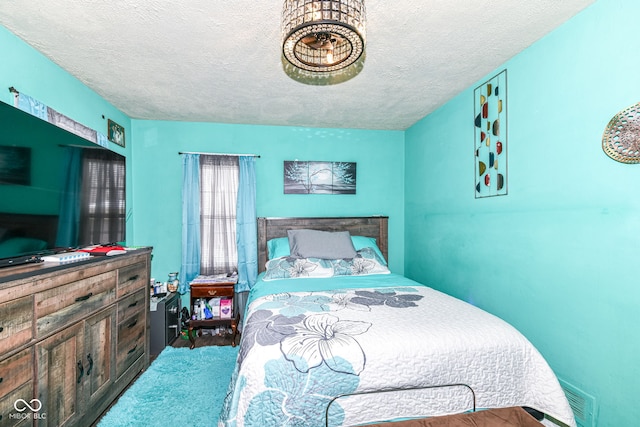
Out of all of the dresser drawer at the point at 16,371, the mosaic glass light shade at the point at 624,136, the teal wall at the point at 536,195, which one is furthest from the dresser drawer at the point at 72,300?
the mosaic glass light shade at the point at 624,136

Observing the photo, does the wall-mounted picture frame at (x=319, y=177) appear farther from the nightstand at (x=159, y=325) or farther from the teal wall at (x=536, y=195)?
the nightstand at (x=159, y=325)

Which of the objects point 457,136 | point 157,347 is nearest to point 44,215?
point 157,347

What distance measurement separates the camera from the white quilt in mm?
1355

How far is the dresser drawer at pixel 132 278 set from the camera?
2.24 m

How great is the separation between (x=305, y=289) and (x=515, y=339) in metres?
1.49

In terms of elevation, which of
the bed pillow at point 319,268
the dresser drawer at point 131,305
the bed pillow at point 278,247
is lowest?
the dresser drawer at point 131,305

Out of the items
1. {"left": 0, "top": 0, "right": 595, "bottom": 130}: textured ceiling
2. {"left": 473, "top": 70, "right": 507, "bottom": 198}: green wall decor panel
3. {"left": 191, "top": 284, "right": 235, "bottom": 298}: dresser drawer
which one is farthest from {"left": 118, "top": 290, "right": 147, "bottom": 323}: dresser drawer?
{"left": 473, "top": 70, "right": 507, "bottom": 198}: green wall decor panel

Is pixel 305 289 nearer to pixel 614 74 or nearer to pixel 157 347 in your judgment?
pixel 157 347

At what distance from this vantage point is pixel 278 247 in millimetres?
3494

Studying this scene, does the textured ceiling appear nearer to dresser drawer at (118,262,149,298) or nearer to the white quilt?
dresser drawer at (118,262,149,298)

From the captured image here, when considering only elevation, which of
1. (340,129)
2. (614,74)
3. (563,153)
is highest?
(340,129)

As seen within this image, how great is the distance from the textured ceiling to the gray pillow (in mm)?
1425

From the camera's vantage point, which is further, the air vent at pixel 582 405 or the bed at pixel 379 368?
the air vent at pixel 582 405

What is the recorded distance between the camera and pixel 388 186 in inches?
162
